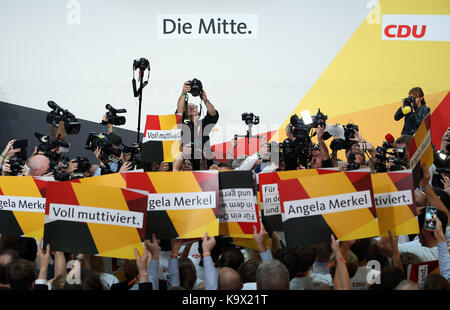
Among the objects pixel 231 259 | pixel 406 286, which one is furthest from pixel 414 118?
pixel 406 286

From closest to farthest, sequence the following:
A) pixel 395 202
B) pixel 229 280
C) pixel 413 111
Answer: pixel 229 280 → pixel 395 202 → pixel 413 111

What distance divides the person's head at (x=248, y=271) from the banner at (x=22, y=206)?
4.81 feet

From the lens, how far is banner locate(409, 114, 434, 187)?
4.07 meters

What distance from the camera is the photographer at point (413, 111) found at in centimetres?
668

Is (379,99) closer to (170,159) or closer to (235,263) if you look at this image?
(170,159)

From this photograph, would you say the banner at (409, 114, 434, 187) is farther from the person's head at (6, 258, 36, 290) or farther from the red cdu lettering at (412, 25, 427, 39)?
the red cdu lettering at (412, 25, 427, 39)

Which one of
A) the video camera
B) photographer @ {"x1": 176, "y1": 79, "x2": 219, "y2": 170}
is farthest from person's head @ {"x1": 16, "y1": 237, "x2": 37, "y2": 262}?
photographer @ {"x1": 176, "y1": 79, "x2": 219, "y2": 170}

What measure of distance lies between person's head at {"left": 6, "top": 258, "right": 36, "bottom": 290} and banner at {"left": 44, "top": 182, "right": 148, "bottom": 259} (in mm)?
194

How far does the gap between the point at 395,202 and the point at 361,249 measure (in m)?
0.39

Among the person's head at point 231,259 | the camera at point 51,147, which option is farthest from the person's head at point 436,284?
the camera at point 51,147

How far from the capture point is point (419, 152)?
4.07 m

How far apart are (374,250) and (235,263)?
92 cm

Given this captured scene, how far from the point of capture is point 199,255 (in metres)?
4.04

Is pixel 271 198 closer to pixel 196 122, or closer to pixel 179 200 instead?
pixel 179 200
